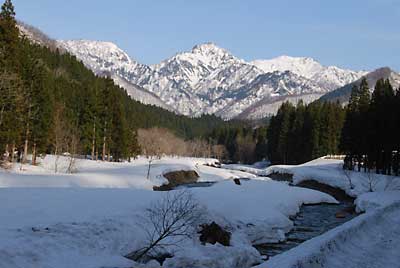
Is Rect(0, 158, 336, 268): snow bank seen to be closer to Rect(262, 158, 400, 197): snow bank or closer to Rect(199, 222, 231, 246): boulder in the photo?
Rect(199, 222, 231, 246): boulder

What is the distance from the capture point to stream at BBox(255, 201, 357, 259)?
17.7 metres

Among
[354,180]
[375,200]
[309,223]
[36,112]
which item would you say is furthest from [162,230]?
[354,180]

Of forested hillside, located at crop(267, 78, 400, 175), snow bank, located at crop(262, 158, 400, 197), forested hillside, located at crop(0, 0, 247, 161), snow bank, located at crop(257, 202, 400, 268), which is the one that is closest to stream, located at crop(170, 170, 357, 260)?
snow bank, located at crop(257, 202, 400, 268)

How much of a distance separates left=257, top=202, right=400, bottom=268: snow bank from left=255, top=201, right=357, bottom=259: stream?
2.09 m

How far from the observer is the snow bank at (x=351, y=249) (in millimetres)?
12455

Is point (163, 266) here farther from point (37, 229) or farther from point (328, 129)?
point (328, 129)

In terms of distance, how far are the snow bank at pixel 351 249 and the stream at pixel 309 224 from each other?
209 centimetres

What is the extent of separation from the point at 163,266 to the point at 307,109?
3283 inches

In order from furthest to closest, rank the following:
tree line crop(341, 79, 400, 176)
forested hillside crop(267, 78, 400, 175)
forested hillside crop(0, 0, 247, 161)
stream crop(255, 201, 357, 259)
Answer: forested hillside crop(267, 78, 400, 175), tree line crop(341, 79, 400, 176), forested hillside crop(0, 0, 247, 161), stream crop(255, 201, 357, 259)

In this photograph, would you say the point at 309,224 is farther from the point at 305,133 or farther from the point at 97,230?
the point at 305,133

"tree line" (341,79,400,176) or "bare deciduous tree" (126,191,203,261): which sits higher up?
"tree line" (341,79,400,176)

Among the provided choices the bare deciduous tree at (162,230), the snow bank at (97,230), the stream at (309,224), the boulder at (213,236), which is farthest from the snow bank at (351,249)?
the bare deciduous tree at (162,230)

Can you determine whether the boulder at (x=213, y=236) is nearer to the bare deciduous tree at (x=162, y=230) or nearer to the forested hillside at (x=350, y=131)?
the bare deciduous tree at (x=162, y=230)

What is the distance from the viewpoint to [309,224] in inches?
944
